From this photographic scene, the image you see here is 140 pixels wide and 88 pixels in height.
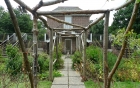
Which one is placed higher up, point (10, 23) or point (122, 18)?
point (122, 18)

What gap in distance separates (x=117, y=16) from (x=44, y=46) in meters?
8.97

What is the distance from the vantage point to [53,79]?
6590 mm

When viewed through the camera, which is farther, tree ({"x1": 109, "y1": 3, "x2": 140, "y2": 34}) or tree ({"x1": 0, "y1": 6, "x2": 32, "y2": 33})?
tree ({"x1": 0, "y1": 6, "x2": 32, "y2": 33})

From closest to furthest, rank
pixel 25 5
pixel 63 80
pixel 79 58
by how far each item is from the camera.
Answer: pixel 25 5 → pixel 63 80 → pixel 79 58

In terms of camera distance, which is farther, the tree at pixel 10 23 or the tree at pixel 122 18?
the tree at pixel 10 23

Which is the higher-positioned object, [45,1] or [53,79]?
[45,1]

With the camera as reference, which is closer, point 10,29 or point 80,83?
point 80,83

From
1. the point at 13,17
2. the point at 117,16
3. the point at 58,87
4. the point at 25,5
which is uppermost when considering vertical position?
the point at 117,16

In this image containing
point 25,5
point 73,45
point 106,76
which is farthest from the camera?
point 73,45

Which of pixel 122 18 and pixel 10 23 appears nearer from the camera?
pixel 10 23

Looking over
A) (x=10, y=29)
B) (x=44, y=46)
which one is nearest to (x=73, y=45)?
(x=44, y=46)

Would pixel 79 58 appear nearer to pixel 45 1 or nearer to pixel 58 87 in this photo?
pixel 58 87

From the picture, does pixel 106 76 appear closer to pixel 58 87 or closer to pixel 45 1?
pixel 45 1

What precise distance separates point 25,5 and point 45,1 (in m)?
0.23
